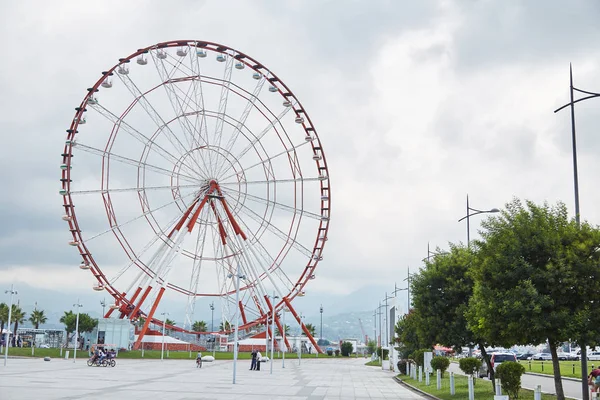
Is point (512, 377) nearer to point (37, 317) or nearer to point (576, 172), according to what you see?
point (576, 172)

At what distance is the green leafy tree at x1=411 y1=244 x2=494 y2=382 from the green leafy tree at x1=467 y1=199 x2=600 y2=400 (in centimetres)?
980

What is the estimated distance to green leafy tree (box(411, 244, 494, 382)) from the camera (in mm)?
30188

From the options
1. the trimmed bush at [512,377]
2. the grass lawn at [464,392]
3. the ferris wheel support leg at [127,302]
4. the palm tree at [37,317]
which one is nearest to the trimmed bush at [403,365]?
the grass lawn at [464,392]

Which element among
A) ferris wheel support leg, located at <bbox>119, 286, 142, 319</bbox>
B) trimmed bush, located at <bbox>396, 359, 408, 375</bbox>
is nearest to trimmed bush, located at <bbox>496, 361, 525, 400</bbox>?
trimmed bush, located at <bbox>396, 359, 408, 375</bbox>

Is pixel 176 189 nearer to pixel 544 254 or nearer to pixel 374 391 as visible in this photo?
pixel 374 391

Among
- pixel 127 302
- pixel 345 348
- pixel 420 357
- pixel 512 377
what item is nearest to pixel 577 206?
pixel 512 377

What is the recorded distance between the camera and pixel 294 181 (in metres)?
→ 50.9

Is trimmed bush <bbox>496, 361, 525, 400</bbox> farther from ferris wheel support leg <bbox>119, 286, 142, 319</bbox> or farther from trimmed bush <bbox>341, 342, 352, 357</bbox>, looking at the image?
trimmed bush <bbox>341, 342, 352, 357</bbox>

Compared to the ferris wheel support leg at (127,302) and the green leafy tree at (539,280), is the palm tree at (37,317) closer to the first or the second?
the ferris wheel support leg at (127,302)

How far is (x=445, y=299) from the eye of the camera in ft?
102

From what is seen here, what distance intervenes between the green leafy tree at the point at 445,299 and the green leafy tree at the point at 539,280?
9803mm

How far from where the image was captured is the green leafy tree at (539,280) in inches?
709

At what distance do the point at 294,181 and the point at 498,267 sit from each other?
32.1m

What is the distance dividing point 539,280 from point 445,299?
12.7m
